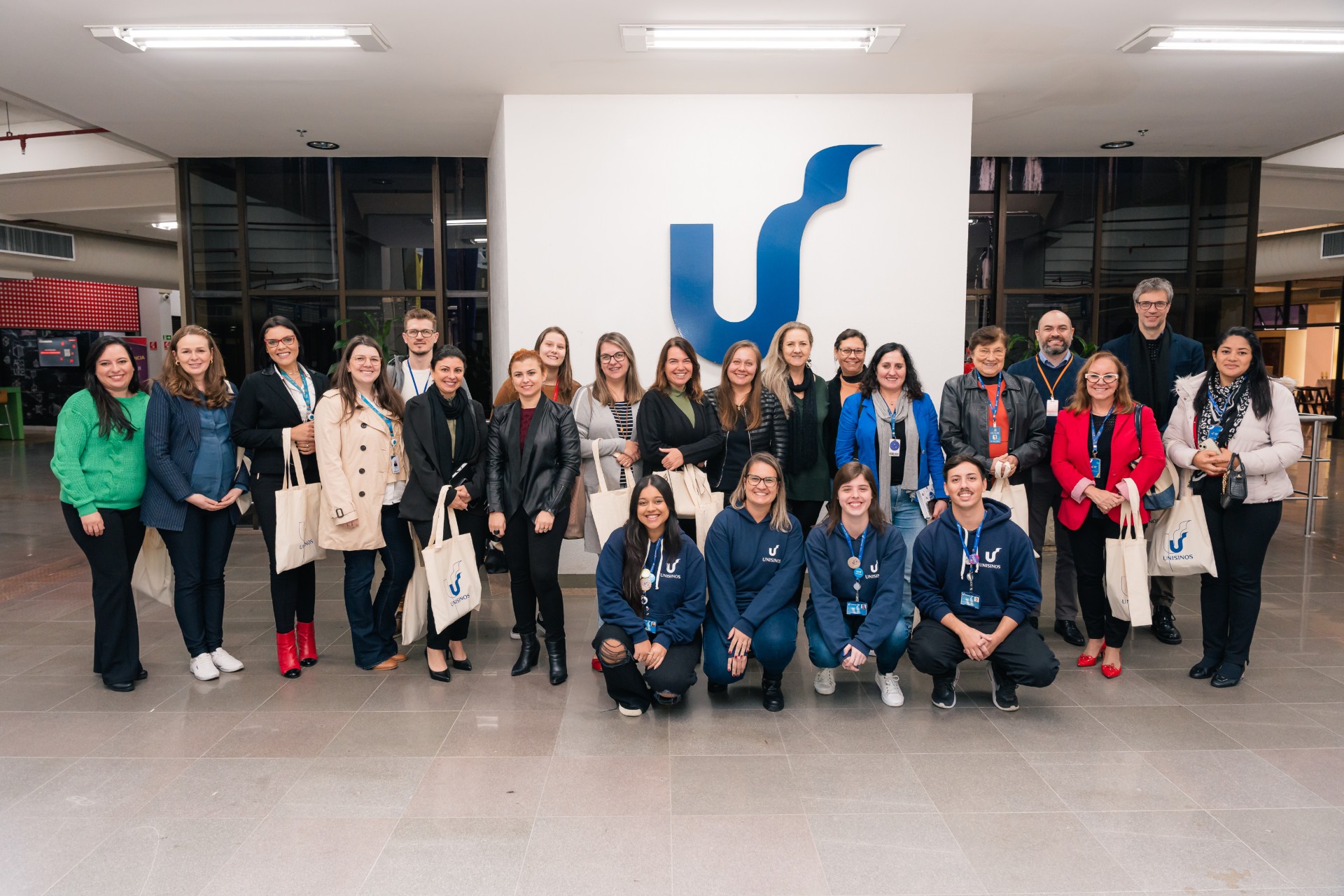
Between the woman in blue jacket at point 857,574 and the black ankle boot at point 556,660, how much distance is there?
1180 mm

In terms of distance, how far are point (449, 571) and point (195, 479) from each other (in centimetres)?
128

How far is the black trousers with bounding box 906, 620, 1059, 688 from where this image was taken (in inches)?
140

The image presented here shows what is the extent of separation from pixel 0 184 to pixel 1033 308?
460 inches

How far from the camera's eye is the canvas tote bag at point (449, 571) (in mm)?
3738

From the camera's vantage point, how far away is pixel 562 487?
3.97m

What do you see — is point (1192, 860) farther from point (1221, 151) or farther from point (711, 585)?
point (1221, 151)

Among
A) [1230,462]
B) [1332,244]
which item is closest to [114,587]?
[1230,462]

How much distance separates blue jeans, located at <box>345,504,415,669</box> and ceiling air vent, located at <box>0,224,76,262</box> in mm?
12418

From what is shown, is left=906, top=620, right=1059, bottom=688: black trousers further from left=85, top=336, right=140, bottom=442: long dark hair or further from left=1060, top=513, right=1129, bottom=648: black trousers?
left=85, top=336, right=140, bottom=442: long dark hair

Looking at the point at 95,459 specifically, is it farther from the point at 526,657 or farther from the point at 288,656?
the point at 526,657

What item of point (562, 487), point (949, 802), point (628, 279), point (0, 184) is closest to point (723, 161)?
point (628, 279)

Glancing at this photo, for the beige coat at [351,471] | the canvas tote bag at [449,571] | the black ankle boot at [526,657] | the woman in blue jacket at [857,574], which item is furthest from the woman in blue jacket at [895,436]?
the beige coat at [351,471]

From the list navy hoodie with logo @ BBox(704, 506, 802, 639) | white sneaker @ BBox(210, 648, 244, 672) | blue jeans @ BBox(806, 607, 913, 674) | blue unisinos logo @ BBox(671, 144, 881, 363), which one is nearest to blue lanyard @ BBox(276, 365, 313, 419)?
white sneaker @ BBox(210, 648, 244, 672)

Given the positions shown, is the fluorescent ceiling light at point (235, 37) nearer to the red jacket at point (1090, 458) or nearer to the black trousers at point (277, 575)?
the black trousers at point (277, 575)
